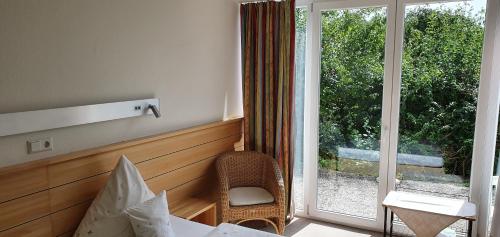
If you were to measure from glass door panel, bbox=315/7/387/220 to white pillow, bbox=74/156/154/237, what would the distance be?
2.08m

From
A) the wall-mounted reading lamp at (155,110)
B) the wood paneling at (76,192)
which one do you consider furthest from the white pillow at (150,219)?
the wall-mounted reading lamp at (155,110)

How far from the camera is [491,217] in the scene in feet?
10.3

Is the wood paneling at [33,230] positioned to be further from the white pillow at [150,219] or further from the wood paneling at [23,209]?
the white pillow at [150,219]

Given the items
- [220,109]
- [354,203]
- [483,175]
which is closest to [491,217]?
[483,175]

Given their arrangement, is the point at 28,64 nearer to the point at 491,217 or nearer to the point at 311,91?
the point at 311,91

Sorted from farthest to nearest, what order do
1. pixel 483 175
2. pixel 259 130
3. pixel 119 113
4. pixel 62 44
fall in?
pixel 259 130
pixel 483 175
pixel 119 113
pixel 62 44

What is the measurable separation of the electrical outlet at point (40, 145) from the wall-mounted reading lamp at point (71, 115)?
70 millimetres

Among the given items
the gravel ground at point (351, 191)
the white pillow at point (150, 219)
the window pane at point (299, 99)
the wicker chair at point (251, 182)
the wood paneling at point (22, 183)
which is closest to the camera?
the wood paneling at point (22, 183)

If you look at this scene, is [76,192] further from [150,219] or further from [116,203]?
[150,219]

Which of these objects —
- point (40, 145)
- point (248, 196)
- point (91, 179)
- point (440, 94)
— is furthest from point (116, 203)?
point (440, 94)

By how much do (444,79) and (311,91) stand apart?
4.00ft

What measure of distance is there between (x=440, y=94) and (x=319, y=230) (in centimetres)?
173

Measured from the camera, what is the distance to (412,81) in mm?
3318

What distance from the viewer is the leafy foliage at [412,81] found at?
10.3 feet
